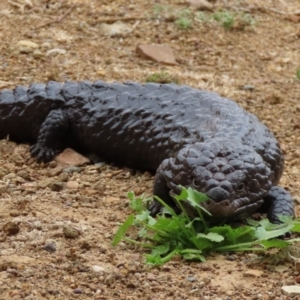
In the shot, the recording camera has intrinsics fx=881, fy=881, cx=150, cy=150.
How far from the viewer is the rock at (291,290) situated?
465cm

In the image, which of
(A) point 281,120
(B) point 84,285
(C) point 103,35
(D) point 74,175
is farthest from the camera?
(C) point 103,35

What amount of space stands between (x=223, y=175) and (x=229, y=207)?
223 millimetres

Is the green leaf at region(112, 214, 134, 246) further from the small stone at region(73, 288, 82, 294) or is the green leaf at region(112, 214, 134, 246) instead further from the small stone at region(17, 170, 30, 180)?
the small stone at region(17, 170, 30, 180)

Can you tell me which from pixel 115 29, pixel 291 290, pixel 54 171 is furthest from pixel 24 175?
pixel 115 29

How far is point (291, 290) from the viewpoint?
184 inches

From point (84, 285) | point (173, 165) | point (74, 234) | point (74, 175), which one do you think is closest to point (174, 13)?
point (74, 175)

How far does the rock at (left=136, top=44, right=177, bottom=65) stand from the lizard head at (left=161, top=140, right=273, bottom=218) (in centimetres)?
376

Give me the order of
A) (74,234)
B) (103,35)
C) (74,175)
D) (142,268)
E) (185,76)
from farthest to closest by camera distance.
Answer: (103,35), (185,76), (74,175), (74,234), (142,268)

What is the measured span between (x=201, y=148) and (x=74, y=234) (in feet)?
3.59

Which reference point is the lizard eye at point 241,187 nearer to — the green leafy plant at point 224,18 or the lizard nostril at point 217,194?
the lizard nostril at point 217,194

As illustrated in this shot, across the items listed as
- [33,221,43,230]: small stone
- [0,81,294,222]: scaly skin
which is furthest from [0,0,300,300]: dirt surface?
[0,81,294,222]: scaly skin

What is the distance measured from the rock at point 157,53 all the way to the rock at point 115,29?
483mm

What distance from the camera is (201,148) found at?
19.1 ft

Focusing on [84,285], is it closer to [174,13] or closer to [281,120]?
[281,120]
